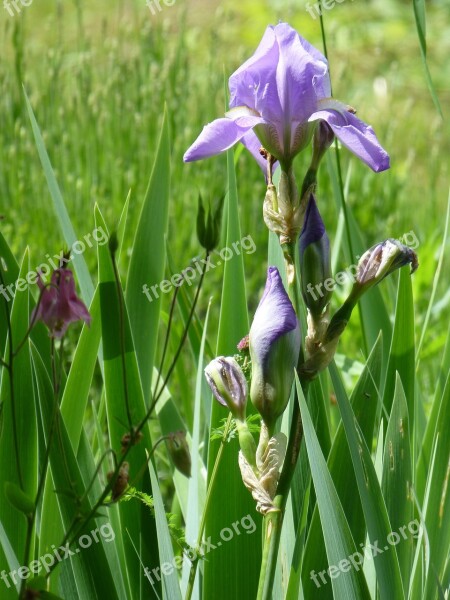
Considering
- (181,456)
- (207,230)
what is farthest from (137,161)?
(207,230)

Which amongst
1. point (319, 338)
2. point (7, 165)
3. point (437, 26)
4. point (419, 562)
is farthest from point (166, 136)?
point (437, 26)

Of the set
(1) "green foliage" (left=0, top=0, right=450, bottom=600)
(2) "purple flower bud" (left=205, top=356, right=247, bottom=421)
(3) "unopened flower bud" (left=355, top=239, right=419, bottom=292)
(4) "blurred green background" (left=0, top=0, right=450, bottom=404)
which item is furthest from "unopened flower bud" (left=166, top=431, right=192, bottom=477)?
(4) "blurred green background" (left=0, top=0, right=450, bottom=404)

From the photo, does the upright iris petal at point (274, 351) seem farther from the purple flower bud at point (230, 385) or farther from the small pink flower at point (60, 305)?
the small pink flower at point (60, 305)

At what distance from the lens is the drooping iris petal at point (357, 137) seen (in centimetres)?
72

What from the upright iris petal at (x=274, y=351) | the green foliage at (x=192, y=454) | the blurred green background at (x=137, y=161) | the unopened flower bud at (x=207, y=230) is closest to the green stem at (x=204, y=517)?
the green foliage at (x=192, y=454)

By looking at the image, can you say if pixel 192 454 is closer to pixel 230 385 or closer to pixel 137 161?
pixel 230 385

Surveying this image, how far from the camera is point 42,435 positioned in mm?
900

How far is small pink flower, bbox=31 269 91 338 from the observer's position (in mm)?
642

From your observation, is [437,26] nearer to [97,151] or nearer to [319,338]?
[97,151]

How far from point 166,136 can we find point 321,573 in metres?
0.56

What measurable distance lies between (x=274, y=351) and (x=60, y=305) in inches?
6.9

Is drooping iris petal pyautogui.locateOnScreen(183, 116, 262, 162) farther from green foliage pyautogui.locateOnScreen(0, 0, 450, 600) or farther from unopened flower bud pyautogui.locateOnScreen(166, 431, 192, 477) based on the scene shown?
unopened flower bud pyautogui.locateOnScreen(166, 431, 192, 477)

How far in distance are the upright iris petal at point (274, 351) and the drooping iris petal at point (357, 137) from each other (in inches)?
4.9

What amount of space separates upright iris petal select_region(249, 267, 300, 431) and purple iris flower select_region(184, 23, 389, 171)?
0.42ft
